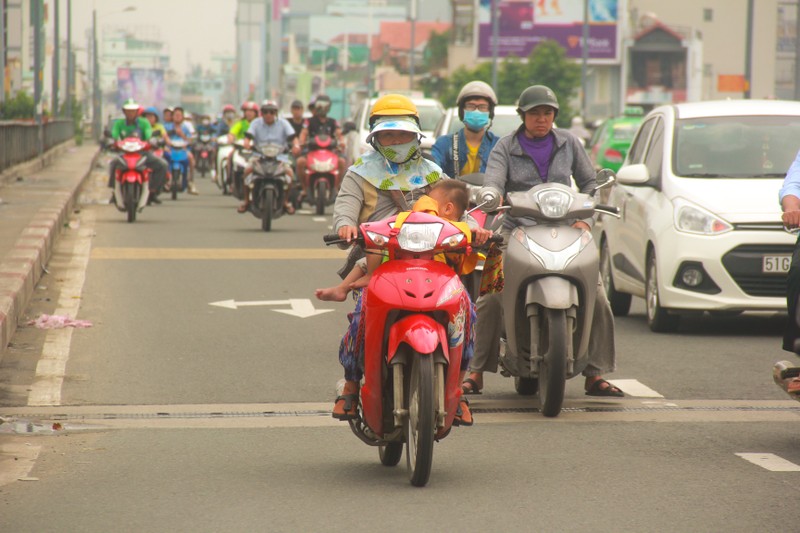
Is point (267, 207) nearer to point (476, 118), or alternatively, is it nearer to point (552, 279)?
point (476, 118)

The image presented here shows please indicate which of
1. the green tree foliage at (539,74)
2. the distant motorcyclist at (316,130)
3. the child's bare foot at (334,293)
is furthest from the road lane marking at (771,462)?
the green tree foliage at (539,74)

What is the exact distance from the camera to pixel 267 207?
73.6 ft

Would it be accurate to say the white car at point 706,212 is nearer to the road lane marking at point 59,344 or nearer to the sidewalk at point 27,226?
the road lane marking at point 59,344

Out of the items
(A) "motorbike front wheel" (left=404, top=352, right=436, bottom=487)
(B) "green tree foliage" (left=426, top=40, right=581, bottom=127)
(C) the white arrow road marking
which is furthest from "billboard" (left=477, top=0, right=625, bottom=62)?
(A) "motorbike front wheel" (left=404, top=352, right=436, bottom=487)

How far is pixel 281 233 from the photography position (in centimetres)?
2198

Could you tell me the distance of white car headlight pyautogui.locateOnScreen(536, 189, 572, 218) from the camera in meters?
8.40

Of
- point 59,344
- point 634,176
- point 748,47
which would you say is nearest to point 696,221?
point 634,176

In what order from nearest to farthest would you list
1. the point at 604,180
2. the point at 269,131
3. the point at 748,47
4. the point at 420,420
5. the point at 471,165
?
the point at 420,420, the point at 604,180, the point at 471,165, the point at 269,131, the point at 748,47

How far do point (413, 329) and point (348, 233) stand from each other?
1.94 feet

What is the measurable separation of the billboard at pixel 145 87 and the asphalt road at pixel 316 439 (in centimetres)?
17468

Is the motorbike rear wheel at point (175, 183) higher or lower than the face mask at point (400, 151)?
lower

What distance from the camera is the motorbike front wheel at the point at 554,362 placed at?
8148mm

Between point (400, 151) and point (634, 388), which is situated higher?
point (400, 151)

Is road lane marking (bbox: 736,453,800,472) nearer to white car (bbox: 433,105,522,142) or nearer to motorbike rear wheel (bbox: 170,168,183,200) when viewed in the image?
white car (bbox: 433,105,522,142)
